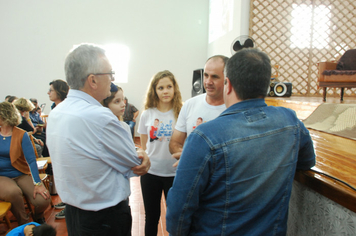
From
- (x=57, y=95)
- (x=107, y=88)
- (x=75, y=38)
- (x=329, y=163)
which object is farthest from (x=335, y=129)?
(x=75, y=38)

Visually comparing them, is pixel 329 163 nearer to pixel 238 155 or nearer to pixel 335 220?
pixel 335 220

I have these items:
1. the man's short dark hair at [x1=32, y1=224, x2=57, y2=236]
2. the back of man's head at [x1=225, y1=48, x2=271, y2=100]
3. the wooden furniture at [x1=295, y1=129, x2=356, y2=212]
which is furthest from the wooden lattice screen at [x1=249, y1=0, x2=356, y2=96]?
the man's short dark hair at [x1=32, y1=224, x2=57, y2=236]

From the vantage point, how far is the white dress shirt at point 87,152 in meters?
0.88

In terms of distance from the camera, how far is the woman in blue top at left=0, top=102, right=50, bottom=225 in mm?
2078

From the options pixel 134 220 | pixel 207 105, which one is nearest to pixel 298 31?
pixel 207 105

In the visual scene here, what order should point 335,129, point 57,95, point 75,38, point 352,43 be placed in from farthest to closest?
point 75,38 < point 352,43 < point 57,95 < point 335,129

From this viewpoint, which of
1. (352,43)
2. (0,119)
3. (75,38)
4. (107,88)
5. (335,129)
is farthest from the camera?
(75,38)

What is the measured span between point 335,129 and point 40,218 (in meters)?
2.80

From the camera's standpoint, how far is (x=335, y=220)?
0.71m

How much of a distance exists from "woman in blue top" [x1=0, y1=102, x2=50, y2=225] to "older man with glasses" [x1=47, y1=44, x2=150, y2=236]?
4.55 feet

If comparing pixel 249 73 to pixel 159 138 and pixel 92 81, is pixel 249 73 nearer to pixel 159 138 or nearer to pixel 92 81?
pixel 92 81

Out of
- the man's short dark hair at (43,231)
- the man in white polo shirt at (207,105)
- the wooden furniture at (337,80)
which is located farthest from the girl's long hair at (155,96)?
the wooden furniture at (337,80)

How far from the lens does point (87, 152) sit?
889mm

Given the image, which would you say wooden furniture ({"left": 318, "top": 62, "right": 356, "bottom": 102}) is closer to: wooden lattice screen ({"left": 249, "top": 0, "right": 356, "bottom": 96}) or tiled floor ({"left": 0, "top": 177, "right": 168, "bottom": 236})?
wooden lattice screen ({"left": 249, "top": 0, "right": 356, "bottom": 96})
